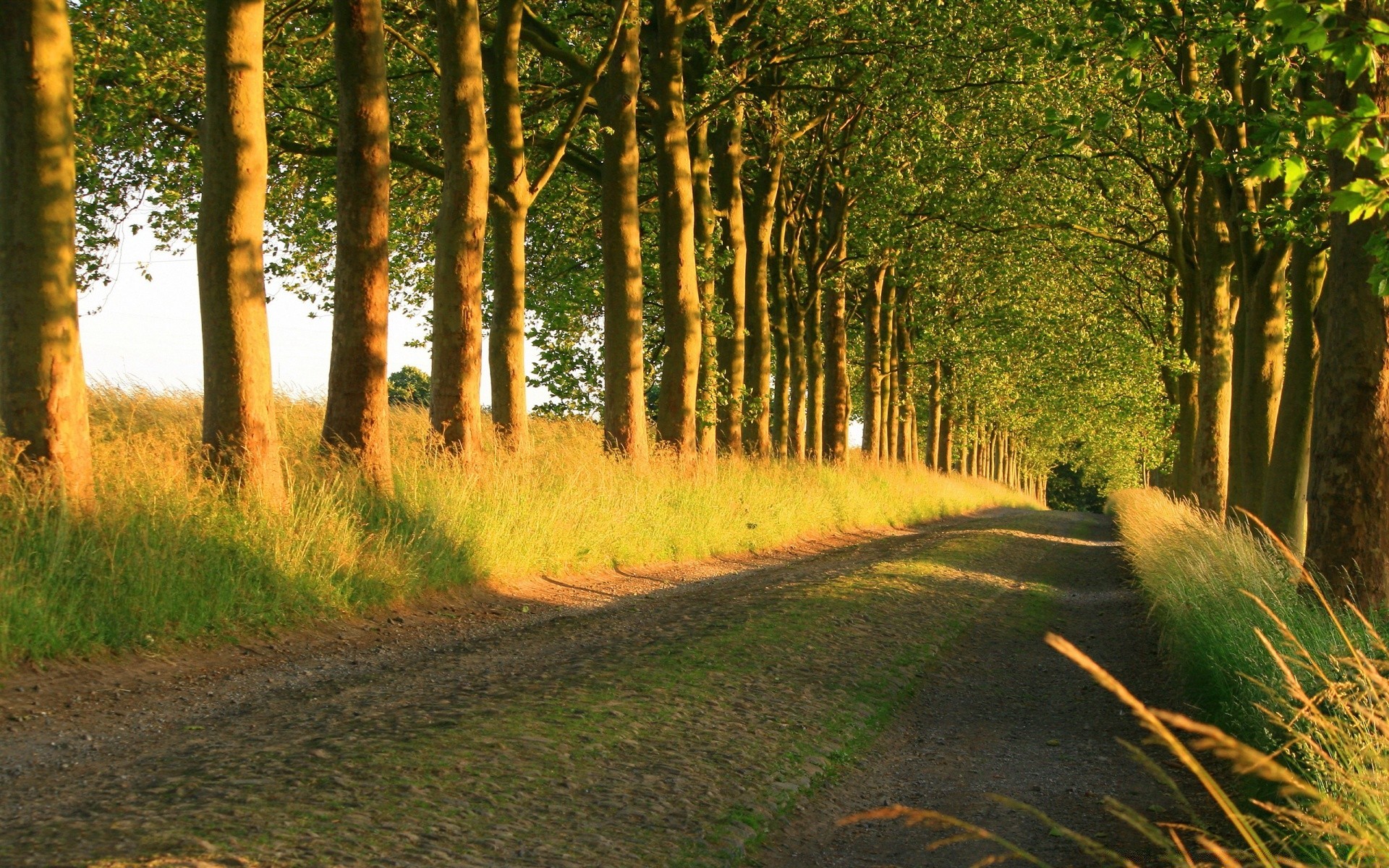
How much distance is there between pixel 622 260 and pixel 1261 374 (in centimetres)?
986

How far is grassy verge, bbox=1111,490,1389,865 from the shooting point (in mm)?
4234

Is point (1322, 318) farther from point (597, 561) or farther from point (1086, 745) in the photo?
point (597, 561)

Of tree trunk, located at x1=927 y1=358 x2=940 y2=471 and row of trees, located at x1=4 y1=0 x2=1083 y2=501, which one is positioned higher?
row of trees, located at x1=4 y1=0 x2=1083 y2=501

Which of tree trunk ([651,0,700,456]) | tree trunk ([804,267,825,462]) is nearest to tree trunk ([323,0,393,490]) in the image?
tree trunk ([651,0,700,456])

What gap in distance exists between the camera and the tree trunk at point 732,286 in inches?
1002

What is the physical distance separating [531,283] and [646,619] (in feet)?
62.8

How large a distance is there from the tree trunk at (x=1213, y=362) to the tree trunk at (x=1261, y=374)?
554 cm

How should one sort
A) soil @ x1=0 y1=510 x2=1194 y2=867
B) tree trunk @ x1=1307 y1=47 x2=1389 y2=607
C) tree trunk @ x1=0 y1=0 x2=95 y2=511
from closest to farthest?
soil @ x1=0 y1=510 x2=1194 y2=867
tree trunk @ x1=0 y1=0 x2=95 y2=511
tree trunk @ x1=1307 y1=47 x2=1389 y2=607

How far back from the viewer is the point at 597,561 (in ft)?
50.1

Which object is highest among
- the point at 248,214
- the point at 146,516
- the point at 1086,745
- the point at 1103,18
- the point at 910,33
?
the point at 910,33

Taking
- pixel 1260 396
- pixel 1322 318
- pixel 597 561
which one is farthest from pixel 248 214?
pixel 1260 396

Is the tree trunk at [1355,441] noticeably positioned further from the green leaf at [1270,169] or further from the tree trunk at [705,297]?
the tree trunk at [705,297]

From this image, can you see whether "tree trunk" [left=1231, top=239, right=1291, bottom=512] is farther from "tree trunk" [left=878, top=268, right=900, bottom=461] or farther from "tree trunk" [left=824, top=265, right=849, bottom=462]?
"tree trunk" [left=878, top=268, right=900, bottom=461]

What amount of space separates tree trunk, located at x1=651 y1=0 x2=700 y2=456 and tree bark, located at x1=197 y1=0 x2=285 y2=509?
1089 cm
